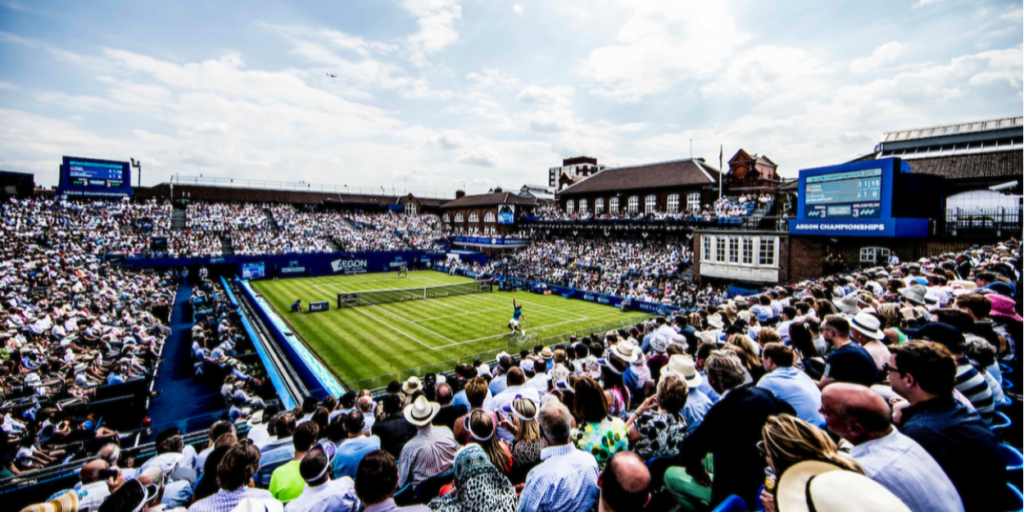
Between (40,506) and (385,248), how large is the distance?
53289 mm

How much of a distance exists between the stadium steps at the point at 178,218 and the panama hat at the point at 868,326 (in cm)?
5782

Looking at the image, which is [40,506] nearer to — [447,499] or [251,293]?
[447,499]

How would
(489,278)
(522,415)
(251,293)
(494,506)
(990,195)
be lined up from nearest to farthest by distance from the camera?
(494,506)
(522,415)
(990,195)
(251,293)
(489,278)

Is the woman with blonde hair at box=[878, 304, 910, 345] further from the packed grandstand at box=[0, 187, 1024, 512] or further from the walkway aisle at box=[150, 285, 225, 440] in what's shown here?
the walkway aisle at box=[150, 285, 225, 440]

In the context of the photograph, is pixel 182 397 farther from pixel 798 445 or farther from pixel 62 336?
pixel 798 445

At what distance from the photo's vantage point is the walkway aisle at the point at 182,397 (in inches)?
438

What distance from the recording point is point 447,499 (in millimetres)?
3613

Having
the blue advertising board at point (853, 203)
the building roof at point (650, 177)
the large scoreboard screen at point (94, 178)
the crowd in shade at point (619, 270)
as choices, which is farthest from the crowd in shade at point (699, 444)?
the large scoreboard screen at point (94, 178)

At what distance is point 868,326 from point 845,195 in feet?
76.2

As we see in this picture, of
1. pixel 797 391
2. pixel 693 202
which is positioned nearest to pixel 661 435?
pixel 797 391

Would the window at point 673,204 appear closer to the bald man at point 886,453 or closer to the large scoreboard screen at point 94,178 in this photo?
the bald man at point 886,453

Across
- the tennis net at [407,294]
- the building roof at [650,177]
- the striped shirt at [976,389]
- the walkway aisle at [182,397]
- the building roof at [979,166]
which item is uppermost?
the building roof at [650,177]

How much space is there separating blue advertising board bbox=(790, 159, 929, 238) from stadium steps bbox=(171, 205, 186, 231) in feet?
189

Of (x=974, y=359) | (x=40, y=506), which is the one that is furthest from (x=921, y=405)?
(x=40, y=506)
